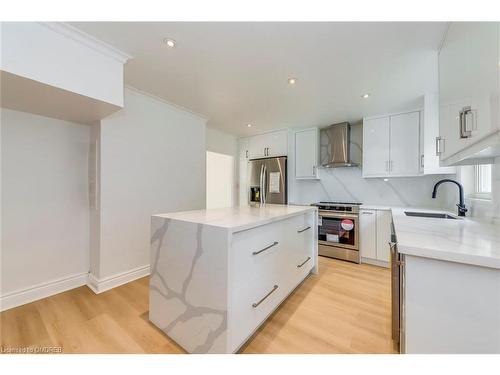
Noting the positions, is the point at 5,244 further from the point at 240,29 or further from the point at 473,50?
the point at 473,50

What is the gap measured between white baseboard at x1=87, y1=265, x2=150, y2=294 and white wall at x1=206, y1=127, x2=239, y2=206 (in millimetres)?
2372

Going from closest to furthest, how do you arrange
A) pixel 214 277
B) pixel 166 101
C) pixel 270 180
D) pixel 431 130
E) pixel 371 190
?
1. pixel 214 277
2. pixel 431 130
3. pixel 166 101
4. pixel 371 190
5. pixel 270 180

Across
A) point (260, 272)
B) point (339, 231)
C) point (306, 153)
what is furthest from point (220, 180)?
point (260, 272)

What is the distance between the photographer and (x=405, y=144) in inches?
110

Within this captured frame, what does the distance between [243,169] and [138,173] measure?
2.38 metres

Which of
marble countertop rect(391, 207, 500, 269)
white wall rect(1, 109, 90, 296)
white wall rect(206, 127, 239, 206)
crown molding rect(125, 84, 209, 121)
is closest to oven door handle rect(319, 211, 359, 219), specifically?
marble countertop rect(391, 207, 500, 269)

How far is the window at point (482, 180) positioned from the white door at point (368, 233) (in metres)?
1.04

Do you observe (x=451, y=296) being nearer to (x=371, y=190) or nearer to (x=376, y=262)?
(x=376, y=262)

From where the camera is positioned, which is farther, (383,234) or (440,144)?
(383,234)

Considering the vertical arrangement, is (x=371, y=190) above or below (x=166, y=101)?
below

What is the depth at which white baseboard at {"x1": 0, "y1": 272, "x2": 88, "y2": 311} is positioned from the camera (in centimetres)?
178

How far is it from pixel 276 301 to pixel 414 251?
1.17 meters

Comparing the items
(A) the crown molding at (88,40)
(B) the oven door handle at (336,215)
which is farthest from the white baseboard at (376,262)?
(A) the crown molding at (88,40)

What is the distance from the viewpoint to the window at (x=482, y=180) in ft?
6.14
